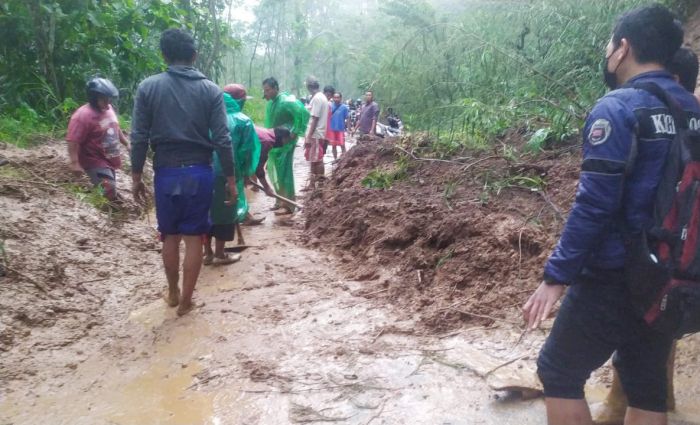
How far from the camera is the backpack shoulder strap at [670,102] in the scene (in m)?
1.65

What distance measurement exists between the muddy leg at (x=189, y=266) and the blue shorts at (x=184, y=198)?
0.08m

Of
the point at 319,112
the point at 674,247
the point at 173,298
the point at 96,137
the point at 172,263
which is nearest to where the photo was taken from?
the point at 674,247

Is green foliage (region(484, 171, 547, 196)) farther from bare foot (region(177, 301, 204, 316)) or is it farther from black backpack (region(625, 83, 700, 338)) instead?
black backpack (region(625, 83, 700, 338))

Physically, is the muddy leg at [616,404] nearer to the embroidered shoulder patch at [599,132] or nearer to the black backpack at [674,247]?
the black backpack at [674,247]

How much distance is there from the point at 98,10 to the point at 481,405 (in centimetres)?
771

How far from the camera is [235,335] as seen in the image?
351 cm

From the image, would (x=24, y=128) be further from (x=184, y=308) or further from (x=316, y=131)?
(x=184, y=308)

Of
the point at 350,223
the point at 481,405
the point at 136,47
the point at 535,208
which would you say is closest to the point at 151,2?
the point at 136,47

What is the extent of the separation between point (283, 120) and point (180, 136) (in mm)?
3474

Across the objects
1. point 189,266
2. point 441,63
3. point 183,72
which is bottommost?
point 189,266

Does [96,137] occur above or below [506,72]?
below

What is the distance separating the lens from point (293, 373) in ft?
9.75

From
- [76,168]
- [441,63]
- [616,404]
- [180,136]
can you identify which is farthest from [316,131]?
[616,404]

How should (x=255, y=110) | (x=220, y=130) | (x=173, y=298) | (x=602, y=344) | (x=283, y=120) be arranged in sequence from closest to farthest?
(x=602, y=344), (x=220, y=130), (x=173, y=298), (x=283, y=120), (x=255, y=110)
